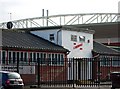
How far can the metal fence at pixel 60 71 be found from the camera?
3209cm

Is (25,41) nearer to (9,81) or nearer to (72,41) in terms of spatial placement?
(72,41)

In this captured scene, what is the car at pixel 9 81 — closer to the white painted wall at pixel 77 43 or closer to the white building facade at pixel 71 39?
the white building facade at pixel 71 39

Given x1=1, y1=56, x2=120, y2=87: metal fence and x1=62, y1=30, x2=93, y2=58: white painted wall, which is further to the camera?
x1=62, y1=30, x2=93, y2=58: white painted wall

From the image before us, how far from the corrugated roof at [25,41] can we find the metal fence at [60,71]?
2.43 metres

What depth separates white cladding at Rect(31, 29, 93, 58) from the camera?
44.9m

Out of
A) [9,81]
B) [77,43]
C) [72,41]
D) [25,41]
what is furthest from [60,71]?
[9,81]

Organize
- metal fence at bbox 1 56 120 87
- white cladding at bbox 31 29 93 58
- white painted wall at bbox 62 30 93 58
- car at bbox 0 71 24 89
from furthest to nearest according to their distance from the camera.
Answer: white painted wall at bbox 62 30 93 58 → white cladding at bbox 31 29 93 58 → metal fence at bbox 1 56 120 87 → car at bbox 0 71 24 89

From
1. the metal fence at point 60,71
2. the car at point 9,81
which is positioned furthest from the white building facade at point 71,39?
the car at point 9,81

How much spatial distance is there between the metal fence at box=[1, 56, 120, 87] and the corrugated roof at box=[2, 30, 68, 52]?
2428 mm

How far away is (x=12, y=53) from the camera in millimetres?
36844

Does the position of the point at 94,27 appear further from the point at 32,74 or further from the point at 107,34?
the point at 32,74

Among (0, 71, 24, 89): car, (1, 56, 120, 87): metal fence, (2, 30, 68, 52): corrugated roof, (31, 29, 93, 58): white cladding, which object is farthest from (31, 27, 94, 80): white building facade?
(0, 71, 24, 89): car

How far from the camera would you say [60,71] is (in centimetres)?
4128

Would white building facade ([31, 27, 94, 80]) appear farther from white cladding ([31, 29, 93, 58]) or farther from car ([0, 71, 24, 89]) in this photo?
car ([0, 71, 24, 89])
